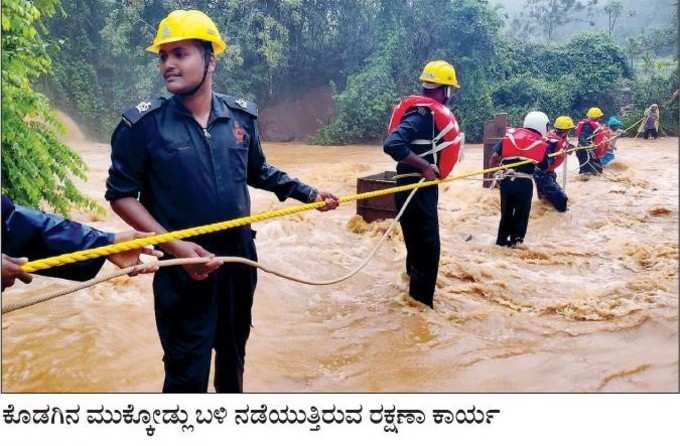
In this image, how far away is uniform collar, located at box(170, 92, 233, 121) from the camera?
2.34 metres

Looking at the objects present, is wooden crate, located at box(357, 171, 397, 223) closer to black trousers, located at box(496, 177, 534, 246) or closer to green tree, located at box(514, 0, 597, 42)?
black trousers, located at box(496, 177, 534, 246)

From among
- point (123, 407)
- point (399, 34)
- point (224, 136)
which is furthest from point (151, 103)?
point (399, 34)

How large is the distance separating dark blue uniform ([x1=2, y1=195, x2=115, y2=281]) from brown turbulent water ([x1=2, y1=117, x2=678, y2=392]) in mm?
1611

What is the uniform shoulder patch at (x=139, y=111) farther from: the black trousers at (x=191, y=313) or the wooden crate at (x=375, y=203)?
the wooden crate at (x=375, y=203)

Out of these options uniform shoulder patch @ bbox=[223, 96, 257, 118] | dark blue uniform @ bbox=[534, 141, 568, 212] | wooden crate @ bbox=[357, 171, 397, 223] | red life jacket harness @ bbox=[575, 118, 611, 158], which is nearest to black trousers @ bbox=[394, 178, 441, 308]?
uniform shoulder patch @ bbox=[223, 96, 257, 118]

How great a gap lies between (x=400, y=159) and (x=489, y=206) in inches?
203

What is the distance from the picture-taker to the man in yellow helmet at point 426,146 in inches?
170

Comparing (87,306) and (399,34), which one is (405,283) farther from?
(399,34)

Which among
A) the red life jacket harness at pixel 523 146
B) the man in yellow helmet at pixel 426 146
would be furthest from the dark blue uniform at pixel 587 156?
the man in yellow helmet at pixel 426 146

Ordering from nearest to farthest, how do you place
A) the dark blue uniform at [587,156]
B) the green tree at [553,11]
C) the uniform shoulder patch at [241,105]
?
the uniform shoulder patch at [241,105]
the dark blue uniform at [587,156]
the green tree at [553,11]

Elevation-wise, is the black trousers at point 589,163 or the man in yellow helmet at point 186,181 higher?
the man in yellow helmet at point 186,181

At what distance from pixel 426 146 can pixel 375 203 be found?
126 inches

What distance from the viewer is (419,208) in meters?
4.40

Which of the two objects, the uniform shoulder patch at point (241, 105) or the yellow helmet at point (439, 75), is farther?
the yellow helmet at point (439, 75)
